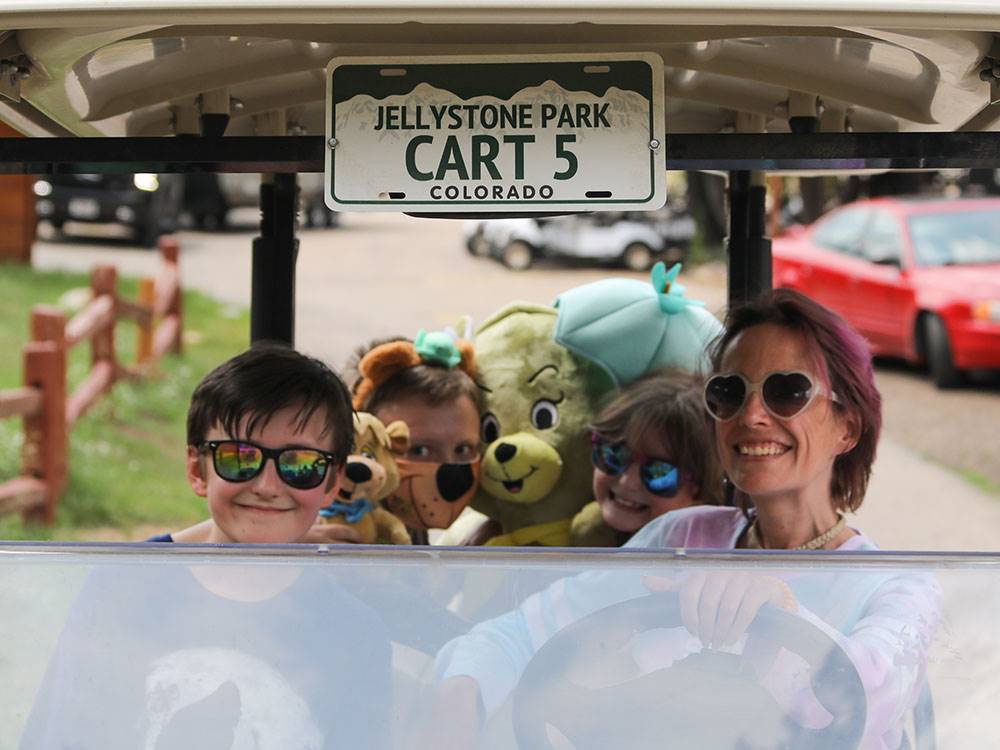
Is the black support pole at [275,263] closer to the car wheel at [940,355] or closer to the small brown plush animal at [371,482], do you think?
the small brown plush animal at [371,482]

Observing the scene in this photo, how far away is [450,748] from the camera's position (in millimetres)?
1731

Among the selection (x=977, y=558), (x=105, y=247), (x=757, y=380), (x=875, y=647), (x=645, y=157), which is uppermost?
(x=105, y=247)

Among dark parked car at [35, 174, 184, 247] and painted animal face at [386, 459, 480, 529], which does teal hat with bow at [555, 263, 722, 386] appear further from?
dark parked car at [35, 174, 184, 247]

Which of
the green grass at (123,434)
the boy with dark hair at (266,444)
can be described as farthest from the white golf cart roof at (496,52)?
the green grass at (123,434)

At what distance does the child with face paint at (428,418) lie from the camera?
3406mm

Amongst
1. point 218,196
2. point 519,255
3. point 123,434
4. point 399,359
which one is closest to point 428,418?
point 399,359

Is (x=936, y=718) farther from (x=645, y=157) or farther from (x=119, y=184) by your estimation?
(x=119, y=184)

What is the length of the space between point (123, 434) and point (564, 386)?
7170 millimetres

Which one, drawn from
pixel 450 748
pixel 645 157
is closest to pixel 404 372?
pixel 645 157

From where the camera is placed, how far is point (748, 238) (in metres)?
3.39

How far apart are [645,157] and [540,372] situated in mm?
1602

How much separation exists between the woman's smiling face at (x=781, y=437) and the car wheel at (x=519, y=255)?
1673cm

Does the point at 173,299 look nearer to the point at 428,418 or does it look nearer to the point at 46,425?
the point at 46,425

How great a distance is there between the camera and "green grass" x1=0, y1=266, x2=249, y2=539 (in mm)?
8258
